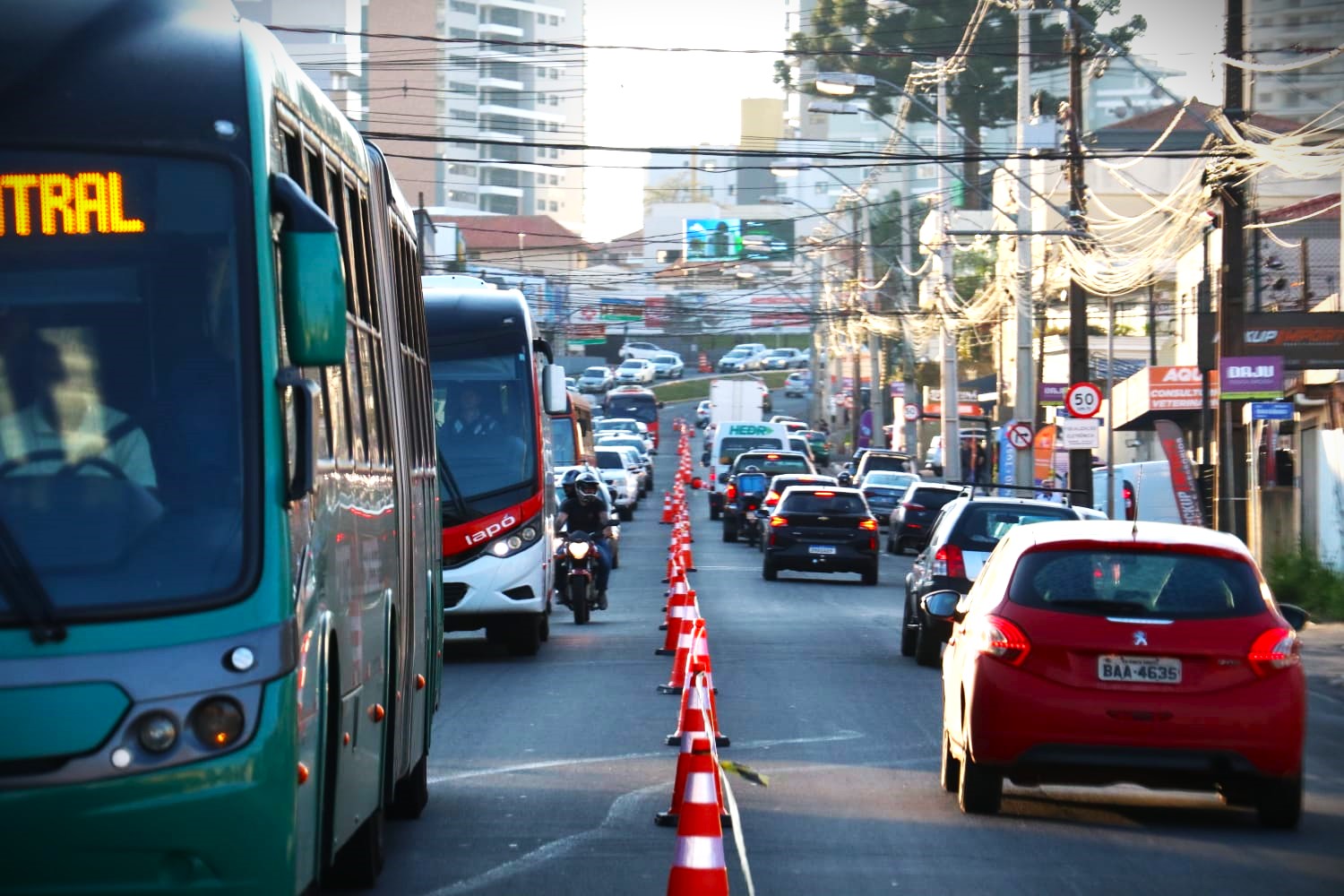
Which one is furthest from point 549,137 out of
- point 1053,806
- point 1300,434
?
point 1053,806

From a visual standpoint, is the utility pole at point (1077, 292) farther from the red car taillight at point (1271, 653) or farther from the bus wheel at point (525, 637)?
the red car taillight at point (1271, 653)

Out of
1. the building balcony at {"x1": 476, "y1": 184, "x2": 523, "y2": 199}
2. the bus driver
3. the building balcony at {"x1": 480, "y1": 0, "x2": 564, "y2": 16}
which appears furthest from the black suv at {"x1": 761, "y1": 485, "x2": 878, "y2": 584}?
the building balcony at {"x1": 476, "y1": 184, "x2": 523, "y2": 199}

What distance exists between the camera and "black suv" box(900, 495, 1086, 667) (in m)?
20.0

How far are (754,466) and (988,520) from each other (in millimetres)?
29210

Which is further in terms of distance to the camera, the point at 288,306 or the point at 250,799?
the point at 288,306

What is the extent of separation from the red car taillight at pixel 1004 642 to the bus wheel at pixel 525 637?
1033 cm

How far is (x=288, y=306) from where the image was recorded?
618 centimetres

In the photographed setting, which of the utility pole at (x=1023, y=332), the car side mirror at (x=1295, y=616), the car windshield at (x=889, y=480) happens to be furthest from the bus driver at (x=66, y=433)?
the car windshield at (x=889, y=480)

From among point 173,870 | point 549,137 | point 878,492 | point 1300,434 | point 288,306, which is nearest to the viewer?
point 173,870

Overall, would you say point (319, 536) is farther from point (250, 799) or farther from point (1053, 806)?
point (1053, 806)

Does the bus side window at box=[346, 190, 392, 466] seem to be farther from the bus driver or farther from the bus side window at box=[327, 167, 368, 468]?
the bus driver

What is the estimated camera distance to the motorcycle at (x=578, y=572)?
2506 cm

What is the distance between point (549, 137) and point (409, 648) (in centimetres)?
17367

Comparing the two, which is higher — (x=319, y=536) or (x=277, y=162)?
(x=277, y=162)
